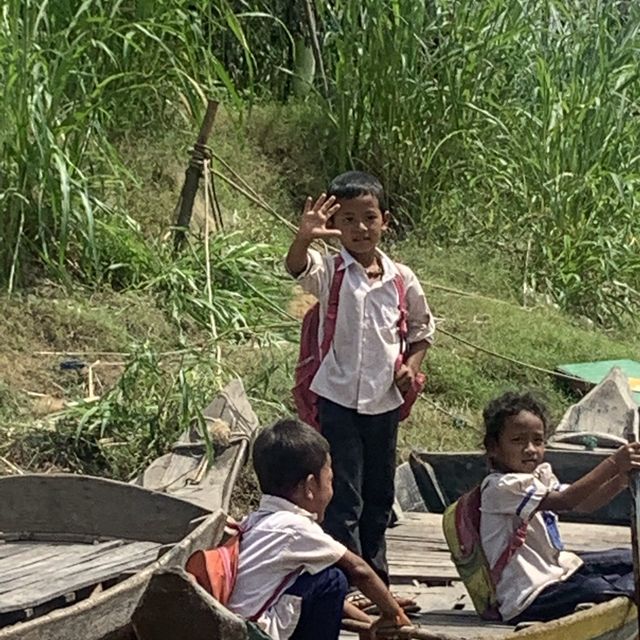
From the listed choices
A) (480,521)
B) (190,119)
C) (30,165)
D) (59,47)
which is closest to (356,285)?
(480,521)

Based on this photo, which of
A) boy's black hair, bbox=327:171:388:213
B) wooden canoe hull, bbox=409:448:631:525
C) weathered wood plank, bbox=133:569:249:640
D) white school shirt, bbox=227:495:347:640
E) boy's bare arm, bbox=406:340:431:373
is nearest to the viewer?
weathered wood plank, bbox=133:569:249:640

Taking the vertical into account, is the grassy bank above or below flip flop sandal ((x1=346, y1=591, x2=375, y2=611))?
below

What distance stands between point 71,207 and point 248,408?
175 cm

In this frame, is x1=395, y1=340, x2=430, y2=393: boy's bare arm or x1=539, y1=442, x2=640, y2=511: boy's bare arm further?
x1=395, y1=340, x2=430, y2=393: boy's bare arm

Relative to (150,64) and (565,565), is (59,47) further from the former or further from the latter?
(565,565)

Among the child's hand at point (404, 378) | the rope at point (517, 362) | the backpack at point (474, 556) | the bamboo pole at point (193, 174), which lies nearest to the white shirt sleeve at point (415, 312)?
the child's hand at point (404, 378)

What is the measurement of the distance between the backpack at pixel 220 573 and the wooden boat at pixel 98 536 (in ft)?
0.30

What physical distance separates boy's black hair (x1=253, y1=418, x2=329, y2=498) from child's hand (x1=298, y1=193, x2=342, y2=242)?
2.45 feet

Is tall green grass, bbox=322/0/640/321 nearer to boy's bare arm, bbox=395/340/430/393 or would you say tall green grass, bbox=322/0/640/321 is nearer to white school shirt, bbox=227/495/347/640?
boy's bare arm, bbox=395/340/430/393

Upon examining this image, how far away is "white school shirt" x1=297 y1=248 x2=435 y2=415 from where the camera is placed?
4215mm

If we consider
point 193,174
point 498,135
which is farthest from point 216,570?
point 498,135

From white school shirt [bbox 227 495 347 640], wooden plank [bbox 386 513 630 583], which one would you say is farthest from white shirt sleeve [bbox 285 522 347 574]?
wooden plank [bbox 386 513 630 583]

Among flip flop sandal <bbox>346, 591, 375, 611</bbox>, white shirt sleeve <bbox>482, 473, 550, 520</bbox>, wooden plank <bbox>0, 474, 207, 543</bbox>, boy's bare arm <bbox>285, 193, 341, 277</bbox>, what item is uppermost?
boy's bare arm <bbox>285, 193, 341, 277</bbox>

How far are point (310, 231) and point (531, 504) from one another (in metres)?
0.94
